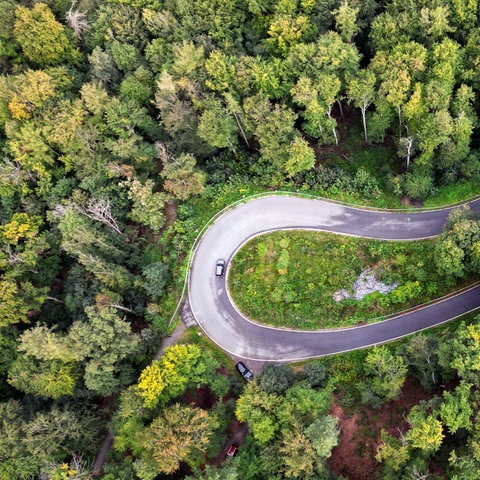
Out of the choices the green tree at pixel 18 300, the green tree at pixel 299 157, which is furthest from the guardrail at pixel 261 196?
the green tree at pixel 18 300

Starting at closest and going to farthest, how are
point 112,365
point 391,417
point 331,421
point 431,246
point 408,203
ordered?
point 331,421, point 391,417, point 112,365, point 431,246, point 408,203

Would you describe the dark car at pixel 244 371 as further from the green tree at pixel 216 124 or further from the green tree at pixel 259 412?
the green tree at pixel 216 124

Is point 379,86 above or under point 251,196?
above

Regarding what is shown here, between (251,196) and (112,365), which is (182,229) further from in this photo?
(112,365)

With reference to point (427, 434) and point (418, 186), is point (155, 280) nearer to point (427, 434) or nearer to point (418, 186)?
point (427, 434)

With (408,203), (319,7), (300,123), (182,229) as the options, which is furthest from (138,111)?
(408,203)

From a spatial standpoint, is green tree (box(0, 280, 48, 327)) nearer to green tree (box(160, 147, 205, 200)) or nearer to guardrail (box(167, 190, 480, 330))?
guardrail (box(167, 190, 480, 330))

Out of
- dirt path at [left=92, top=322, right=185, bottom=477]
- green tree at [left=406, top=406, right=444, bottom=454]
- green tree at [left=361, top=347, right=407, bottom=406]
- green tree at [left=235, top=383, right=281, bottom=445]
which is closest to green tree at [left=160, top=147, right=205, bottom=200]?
dirt path at [left=92, top=322, right=185, bottom=477]

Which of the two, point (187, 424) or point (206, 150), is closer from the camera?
point (187, 424)

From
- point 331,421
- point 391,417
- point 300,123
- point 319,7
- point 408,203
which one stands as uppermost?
point 319,7
